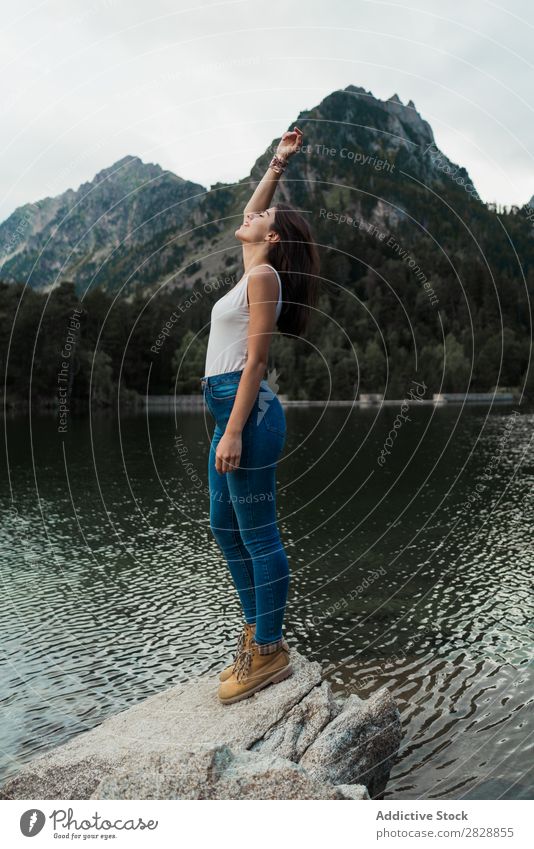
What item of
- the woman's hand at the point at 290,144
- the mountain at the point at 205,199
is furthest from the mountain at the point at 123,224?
the woman's hand at the point at 290,144

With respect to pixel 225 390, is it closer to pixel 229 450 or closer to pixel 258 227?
pixel 229 450


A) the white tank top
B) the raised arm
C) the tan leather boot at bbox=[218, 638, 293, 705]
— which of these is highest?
the raised arm

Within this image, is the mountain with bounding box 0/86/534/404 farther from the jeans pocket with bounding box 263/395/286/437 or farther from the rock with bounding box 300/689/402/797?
the jeans pocket with bounding box 263/395/286/437

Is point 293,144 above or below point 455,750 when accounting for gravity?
above

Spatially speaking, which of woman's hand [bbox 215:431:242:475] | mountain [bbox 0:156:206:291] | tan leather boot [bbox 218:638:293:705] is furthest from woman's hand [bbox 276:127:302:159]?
mountain [bbox 0:156:206:291]

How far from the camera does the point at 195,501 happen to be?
86.8 feet

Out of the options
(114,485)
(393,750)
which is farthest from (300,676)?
(114,485)

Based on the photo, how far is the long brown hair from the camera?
484 cm

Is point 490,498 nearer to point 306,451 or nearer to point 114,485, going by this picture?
point 114,485

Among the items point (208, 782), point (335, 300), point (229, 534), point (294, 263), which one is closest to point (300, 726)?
point (208, 782)

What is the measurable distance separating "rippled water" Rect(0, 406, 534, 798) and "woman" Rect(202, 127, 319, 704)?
11.2ft

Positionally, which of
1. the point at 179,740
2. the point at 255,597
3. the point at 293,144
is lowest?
the point at 179,740

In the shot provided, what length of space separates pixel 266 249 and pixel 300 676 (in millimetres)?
3389

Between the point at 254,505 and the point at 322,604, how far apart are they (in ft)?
32.8
